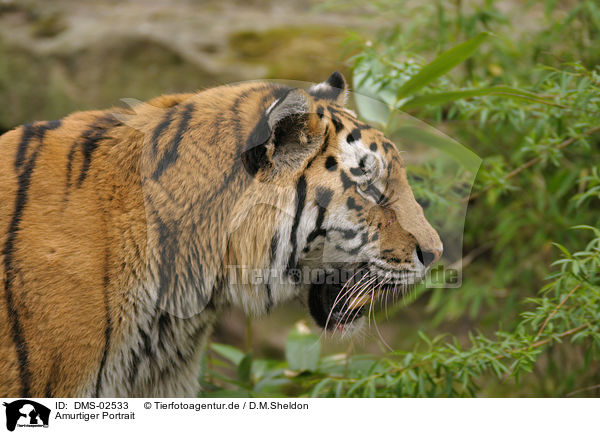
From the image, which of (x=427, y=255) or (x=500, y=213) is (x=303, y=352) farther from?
(x=500, y=213)

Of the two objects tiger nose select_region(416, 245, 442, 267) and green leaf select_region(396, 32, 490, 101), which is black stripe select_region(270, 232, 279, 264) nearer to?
tiger nose select_region(416, 245, 442, 267)

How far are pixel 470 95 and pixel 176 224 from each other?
2.67ft

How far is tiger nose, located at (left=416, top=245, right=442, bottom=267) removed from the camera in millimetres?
1233

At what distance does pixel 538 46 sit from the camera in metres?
2.16

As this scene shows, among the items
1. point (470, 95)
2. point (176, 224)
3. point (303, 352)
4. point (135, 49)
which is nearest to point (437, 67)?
point (470, 95)

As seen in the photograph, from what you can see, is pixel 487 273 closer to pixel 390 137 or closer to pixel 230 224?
pixel 390 137

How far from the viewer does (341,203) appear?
1.20m

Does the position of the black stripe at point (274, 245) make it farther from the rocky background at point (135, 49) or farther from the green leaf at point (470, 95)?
the rocky background at point (135, 49)

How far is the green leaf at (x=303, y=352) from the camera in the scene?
1.76m

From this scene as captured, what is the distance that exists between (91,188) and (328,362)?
0.97 meters

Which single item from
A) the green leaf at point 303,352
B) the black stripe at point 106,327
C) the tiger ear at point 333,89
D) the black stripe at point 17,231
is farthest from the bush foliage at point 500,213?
the black stripe at point 17,231
